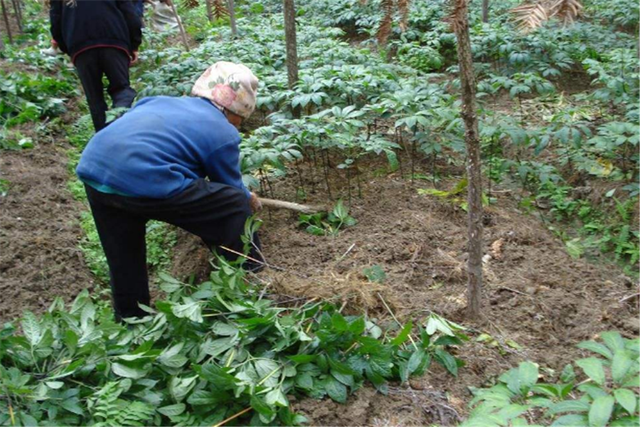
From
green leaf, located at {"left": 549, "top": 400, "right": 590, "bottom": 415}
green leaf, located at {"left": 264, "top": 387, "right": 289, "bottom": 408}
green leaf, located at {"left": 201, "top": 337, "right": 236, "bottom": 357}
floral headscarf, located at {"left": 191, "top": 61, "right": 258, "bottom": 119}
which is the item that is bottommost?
green leaf, located at {"left": 264, "top": 387, "right": 289, "bottom": 408}

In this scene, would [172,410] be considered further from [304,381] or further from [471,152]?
[471,152]

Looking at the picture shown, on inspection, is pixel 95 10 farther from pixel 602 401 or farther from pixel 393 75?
pixel 602 401

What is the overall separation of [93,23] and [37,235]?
1.91m

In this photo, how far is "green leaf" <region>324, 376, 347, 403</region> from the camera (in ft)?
8.13

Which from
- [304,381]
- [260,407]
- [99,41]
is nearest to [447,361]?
[304,381]

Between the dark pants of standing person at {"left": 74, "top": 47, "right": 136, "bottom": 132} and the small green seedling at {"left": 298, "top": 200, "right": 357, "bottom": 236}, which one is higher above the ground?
the dark pants of standing person at {"left": 74, "top": 47, "right": 136, "bottom": 132}

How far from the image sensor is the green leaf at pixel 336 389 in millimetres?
2479

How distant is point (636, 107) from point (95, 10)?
426 cm

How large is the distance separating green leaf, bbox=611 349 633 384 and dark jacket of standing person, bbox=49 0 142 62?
4741 mm

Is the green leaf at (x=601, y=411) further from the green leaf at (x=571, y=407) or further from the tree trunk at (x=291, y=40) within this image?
the tree trunk at (x=291, y=40)

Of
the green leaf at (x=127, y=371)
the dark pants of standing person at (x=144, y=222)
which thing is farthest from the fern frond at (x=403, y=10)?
the green leaf at (x=127, y=371)

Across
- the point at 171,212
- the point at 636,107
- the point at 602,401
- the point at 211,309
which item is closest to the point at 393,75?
the point at 636,107

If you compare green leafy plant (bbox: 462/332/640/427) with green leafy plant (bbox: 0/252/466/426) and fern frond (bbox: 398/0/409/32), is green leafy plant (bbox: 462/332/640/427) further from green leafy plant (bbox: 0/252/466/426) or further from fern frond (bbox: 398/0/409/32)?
fern frond (bbox: 398/0/409/32)

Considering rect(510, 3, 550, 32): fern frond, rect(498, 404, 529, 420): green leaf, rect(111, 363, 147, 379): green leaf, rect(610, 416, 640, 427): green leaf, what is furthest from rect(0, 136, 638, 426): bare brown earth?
rect(510, 3, 550, 32): fern frond
